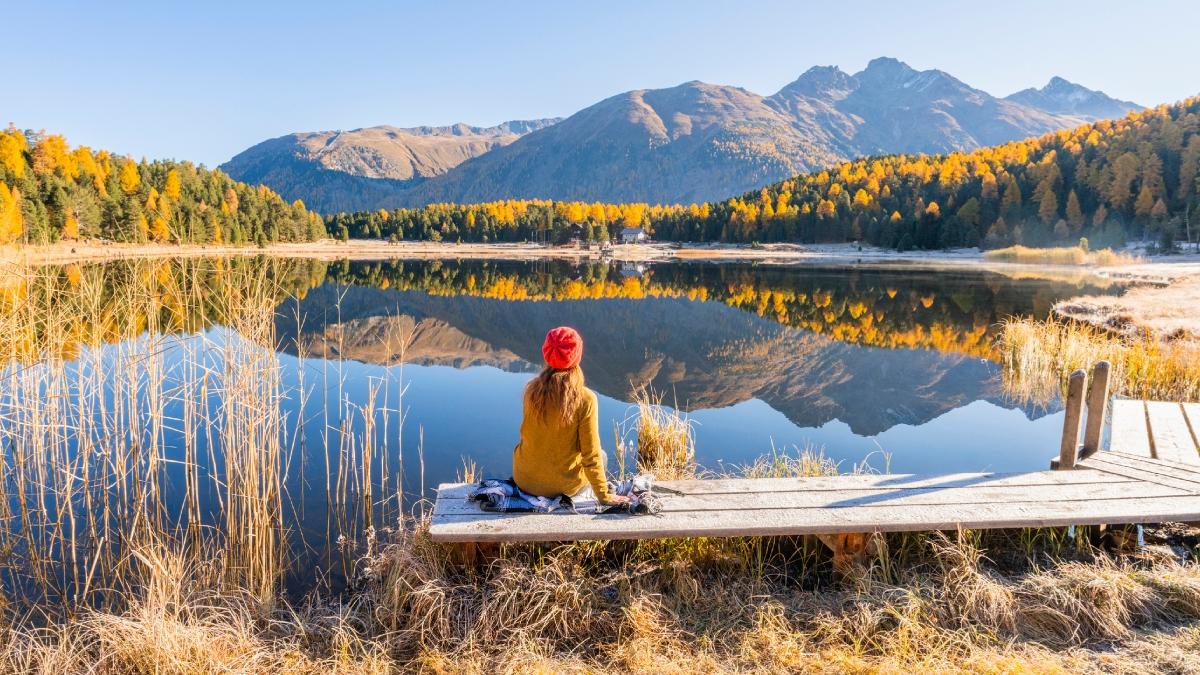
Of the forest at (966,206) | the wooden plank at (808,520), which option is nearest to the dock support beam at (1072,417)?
the wooden plank at (808,520)

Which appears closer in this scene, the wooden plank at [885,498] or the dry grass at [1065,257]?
the wooden plank at [885,498]

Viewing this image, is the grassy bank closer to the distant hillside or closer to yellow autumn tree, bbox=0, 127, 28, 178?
yellow autumn tree, bbox=0, 127, 28, 178

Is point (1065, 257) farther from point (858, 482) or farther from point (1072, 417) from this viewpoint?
point (858, 482)

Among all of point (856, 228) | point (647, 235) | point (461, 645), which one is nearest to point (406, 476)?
point (461, 645)

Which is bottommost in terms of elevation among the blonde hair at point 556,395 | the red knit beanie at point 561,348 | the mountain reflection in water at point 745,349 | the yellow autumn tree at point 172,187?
the mountain reflection in water at point 745,349

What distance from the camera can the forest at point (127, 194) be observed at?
5316 centimetres

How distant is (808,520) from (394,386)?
38.1 feet

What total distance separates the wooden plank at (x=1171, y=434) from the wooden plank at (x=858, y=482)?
1.63 meters

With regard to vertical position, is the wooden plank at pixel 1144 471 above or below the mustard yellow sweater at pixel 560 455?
below

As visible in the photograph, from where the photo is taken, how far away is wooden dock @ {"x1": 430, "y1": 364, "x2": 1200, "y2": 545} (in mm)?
4730

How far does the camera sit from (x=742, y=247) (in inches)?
4033

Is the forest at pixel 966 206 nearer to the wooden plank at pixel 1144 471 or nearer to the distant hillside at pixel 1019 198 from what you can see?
the distant hillside at pixel 1019 198

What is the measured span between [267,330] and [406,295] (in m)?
30.9

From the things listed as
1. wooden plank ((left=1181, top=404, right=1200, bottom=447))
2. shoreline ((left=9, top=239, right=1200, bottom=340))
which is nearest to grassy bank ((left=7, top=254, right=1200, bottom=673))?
shoreline ((left=9, top=239, right=1200, bottom=340))
